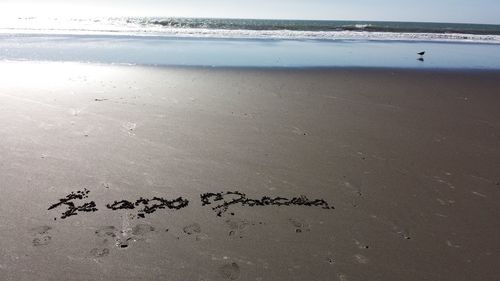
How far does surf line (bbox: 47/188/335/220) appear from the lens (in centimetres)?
414

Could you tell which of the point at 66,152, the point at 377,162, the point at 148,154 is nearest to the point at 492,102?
the point at 377,162

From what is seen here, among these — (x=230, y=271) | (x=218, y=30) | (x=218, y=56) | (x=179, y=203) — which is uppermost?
(x=218, y=30)

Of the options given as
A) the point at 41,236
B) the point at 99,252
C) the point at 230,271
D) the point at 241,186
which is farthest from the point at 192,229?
the point at 41,236

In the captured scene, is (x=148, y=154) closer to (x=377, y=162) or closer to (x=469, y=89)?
(x=377, y=162)

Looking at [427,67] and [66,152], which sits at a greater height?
[427,67]

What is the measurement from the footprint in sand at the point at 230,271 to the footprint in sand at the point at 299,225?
0.83 meters

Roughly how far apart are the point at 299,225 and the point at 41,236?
247cm

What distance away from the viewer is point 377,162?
221 inches

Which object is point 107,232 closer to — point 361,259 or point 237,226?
point 237,226

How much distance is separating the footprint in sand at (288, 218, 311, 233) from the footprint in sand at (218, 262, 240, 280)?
828 mm

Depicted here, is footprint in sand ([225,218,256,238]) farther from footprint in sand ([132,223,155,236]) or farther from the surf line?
footprint in sand ([132,223,155,236])

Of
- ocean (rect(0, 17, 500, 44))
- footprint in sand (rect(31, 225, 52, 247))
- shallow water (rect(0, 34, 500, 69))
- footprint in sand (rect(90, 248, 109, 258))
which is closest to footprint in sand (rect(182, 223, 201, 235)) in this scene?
footprint in sand (rect(90, 248, 109, 258))

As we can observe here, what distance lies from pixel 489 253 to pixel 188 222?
113 inches

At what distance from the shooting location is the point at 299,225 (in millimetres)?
4016
